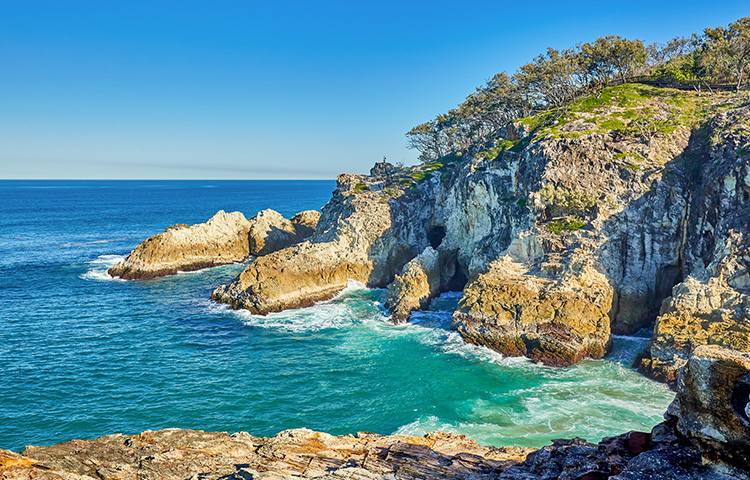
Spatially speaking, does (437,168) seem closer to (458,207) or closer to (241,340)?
(458,207)

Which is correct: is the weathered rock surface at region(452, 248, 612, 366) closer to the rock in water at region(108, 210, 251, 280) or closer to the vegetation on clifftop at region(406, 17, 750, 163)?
the vegetation on clifftop at region(406, 17, 750, 163)

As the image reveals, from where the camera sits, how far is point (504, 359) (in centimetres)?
3088

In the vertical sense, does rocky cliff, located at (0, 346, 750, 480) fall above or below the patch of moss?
below

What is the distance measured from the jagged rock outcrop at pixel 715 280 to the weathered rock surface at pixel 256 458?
1600 cm

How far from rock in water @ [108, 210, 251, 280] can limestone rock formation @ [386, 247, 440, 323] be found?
2856 centimetres

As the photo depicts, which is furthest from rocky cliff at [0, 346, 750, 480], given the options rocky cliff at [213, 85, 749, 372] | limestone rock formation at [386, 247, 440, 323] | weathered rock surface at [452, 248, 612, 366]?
limestone rock formation at [386, 247, 440, 323]

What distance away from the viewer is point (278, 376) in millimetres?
29641

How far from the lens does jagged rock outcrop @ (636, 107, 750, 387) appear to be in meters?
26.0

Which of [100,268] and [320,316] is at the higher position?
[100,268]

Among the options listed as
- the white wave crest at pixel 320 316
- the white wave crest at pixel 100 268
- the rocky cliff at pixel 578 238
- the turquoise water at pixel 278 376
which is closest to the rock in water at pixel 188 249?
the white wave crest at pixel 100 268

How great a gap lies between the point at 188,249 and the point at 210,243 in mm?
3367

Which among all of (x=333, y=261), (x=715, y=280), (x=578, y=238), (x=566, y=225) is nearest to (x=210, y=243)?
(x=333, y=261)

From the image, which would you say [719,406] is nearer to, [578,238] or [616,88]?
[578,238]

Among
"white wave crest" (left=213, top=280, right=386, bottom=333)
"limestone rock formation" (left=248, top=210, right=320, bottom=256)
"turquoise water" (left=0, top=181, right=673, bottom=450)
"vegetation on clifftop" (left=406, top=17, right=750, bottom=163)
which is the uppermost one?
"vegetation on clifftop" (left=406, top=17, right=750, bottom=163)
